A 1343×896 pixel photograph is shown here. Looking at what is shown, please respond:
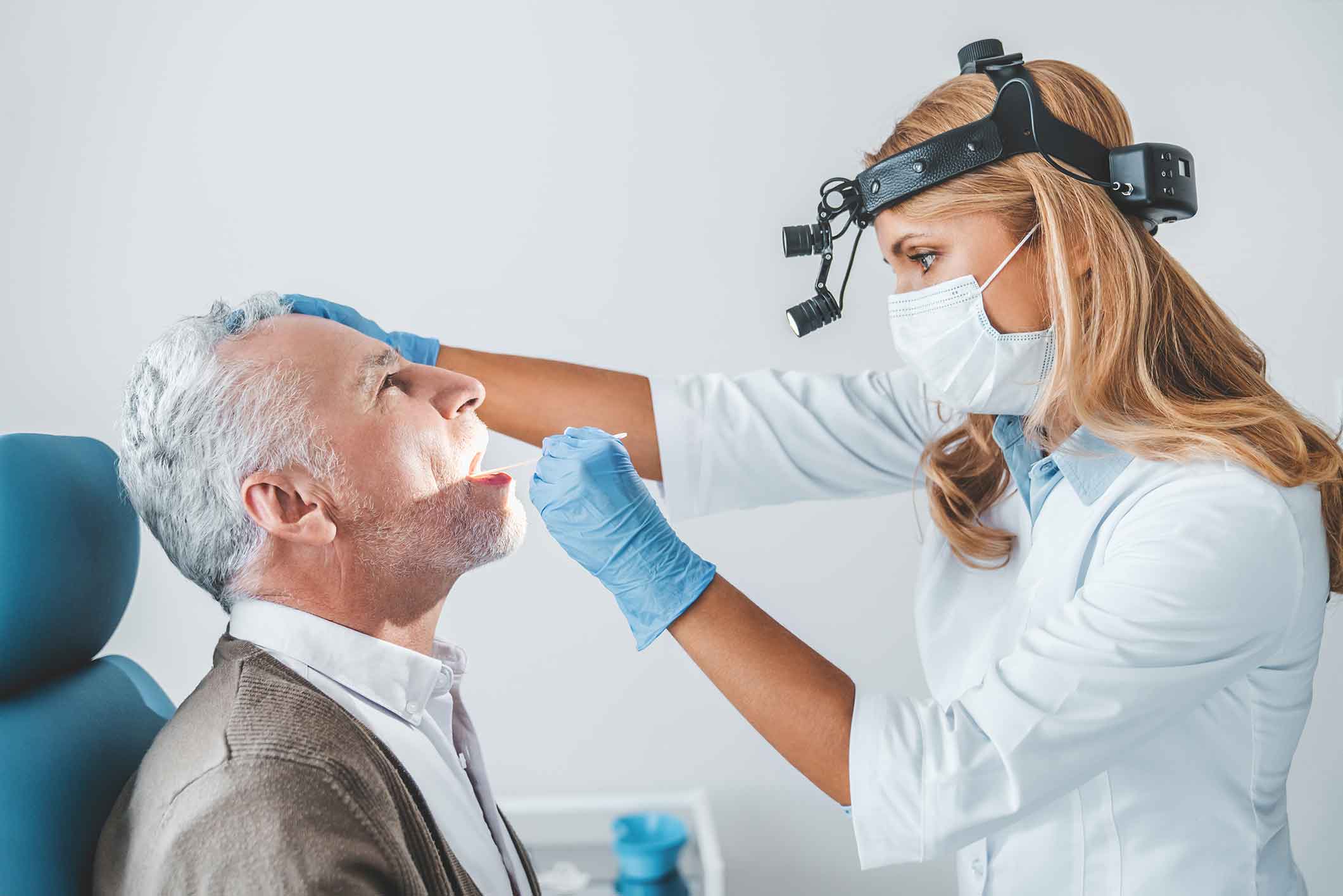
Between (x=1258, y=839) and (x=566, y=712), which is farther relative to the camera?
(x=566, y=712)

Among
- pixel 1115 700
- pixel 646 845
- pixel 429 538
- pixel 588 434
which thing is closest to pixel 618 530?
pixel 588 434

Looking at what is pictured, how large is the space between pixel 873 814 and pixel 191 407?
0.87 m

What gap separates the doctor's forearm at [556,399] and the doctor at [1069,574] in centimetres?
Answer: 27

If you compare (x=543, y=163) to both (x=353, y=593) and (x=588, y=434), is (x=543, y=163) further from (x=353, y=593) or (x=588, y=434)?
(x=353, y=593)

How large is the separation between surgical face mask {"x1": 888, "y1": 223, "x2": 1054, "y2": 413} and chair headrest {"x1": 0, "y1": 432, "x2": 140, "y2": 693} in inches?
39.1

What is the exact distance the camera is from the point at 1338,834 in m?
2.09

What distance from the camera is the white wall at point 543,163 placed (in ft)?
6.57

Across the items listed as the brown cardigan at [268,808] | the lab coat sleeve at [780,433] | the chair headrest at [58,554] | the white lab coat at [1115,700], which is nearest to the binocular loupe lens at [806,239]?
the lab coat sleeve at [780,433]

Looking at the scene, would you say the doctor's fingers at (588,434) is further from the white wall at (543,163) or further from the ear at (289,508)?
the white wall at (543,163)

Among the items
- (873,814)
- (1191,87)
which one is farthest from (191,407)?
(1191,87)

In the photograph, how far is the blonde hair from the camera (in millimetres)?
1099

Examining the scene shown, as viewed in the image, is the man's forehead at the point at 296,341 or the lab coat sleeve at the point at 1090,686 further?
the man's forehead at the point at 296,341

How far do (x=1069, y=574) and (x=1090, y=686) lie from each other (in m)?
0.23

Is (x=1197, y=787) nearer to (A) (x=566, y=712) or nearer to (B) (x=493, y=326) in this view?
(A) (x=566, y=712)
